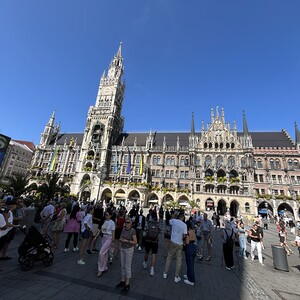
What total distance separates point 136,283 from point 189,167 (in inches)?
1600

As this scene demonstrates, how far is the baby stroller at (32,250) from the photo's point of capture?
6.07 metres

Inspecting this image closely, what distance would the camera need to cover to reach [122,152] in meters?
50.7

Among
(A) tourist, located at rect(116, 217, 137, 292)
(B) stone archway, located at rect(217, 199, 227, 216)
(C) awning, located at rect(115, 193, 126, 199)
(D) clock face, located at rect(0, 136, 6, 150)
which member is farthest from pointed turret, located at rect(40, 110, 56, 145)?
(A) tourist, located at rect(116, 217, 137, 292)

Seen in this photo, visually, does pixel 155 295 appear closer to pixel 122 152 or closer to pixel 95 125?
pixel 122 152

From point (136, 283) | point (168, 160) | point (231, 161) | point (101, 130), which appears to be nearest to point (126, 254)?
point (136, 283)

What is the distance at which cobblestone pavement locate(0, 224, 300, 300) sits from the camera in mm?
4988

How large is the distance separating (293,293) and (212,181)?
35742 mm

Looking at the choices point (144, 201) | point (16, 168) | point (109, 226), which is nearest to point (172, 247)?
point (109, 226)

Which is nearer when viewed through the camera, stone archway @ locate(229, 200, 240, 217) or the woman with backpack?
the woman with backpack

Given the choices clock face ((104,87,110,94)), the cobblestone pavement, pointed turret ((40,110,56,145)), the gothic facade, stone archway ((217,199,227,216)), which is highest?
clock face ((104,87,110,94))

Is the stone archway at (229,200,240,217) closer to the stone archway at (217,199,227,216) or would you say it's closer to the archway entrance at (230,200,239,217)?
the archway entrance at (230,200,239,217)

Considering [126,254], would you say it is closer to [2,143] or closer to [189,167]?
[2,143]

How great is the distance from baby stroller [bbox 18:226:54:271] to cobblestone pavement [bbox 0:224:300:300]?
0.25 metres

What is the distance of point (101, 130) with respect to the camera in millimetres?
52312
